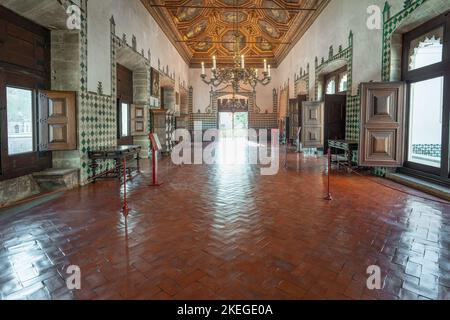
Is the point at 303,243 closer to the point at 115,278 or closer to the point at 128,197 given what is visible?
the point at 115,278

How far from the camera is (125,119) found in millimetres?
10203

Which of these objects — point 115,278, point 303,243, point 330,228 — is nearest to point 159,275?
point 115,278

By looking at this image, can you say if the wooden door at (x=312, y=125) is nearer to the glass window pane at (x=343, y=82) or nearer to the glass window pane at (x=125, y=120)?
the glass window pane at (x=343, y=82)

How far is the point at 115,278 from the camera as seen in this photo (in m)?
2.39

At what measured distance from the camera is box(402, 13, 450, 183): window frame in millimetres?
5410

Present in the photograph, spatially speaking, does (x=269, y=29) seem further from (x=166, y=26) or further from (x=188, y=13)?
(x=166, y=26)

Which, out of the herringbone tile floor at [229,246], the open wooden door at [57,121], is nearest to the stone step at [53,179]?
the herringbone tile floor at [229,246]

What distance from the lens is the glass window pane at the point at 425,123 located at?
6312mm

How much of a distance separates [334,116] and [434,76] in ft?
11.6

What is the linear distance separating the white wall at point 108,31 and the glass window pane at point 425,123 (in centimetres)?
710

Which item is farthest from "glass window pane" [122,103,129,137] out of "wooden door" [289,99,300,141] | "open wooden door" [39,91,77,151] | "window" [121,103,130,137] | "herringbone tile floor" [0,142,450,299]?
"wooden door" [289,99,300,141]
